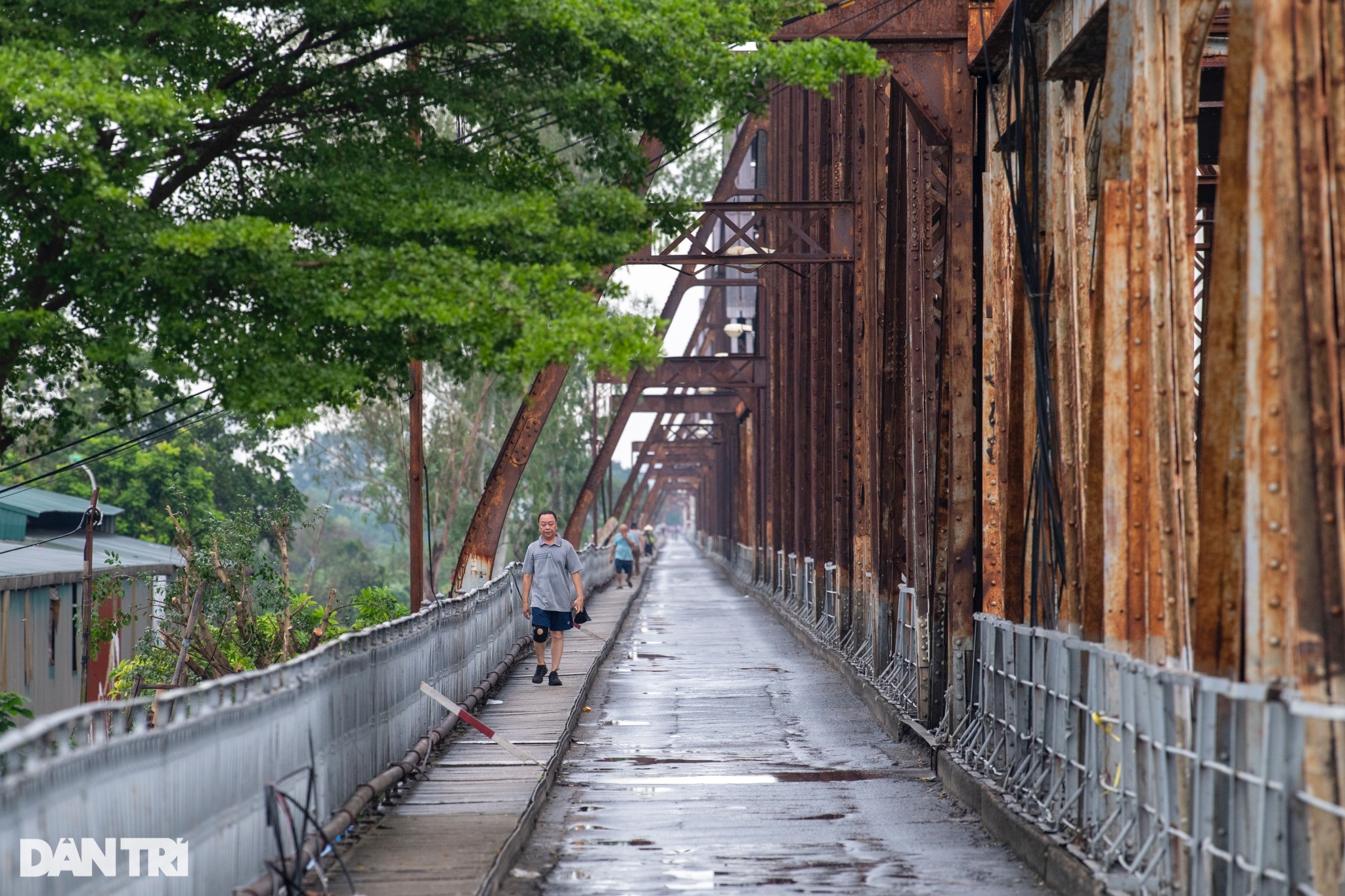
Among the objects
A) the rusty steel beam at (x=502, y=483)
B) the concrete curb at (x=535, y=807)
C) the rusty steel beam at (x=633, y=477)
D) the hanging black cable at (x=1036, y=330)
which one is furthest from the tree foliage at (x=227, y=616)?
the rusty steel beam at (x=633, y=477)

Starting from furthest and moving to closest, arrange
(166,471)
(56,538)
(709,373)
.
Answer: (166,471) → (709,373) → (56,538)

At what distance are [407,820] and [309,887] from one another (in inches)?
82.0

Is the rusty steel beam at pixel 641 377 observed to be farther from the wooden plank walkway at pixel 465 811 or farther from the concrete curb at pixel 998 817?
the wooden plank walkway at pixel 465 811

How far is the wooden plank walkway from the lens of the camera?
7.29 meters

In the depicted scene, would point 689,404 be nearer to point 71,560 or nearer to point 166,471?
point 166,471

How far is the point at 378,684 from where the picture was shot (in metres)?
9.37

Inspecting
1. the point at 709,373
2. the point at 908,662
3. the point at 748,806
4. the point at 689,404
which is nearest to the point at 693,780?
the point at 748,806

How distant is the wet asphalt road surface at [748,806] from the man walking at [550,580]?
1.11 metres

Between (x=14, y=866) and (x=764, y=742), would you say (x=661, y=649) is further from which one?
(x=14, y=866)

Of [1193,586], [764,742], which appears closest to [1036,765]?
[1193,586]

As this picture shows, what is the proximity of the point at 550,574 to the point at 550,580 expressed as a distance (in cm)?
Answer: 7

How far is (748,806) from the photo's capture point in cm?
1025

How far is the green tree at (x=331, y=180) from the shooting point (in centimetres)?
793

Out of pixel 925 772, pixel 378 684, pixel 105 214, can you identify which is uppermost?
pixel 105 214
